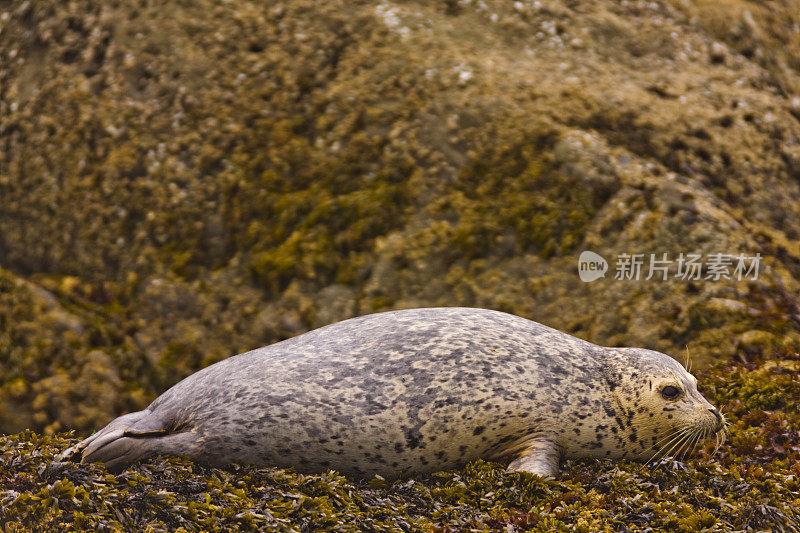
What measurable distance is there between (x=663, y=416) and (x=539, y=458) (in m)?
0.99

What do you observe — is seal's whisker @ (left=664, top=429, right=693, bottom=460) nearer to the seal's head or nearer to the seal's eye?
the seal's head

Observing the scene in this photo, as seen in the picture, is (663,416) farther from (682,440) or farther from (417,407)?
(417,407)

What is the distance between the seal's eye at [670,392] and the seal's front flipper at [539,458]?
33.9 inches

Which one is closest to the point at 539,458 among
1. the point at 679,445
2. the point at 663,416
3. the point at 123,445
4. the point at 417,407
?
the point at 417,407

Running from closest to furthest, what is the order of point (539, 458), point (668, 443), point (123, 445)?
1. point (123, 445)
2. point (539, 458)
3. point (668, 443)

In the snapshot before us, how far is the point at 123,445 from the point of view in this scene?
407cm

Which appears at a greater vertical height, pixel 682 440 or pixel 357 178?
pixel 357 178

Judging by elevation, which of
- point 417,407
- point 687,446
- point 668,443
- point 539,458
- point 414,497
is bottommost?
point 687,446

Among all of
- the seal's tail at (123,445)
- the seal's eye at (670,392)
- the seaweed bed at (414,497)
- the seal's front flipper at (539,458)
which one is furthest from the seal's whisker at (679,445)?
the seal's tail at (123,445)

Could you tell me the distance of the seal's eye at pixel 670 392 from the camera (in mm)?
4570

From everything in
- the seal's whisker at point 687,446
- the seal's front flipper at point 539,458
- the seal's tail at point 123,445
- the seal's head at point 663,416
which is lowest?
the seal's whisker at point 687,446

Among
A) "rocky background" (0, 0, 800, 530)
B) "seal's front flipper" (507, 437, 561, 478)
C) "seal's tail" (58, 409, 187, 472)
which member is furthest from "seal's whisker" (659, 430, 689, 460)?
"seal's tail" (58, 409, 187, 472)

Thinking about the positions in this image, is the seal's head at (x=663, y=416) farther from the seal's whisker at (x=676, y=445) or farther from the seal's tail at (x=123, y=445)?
the seal's tail at (x=123, y=445)

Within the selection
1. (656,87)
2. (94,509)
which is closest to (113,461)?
(94,509)
